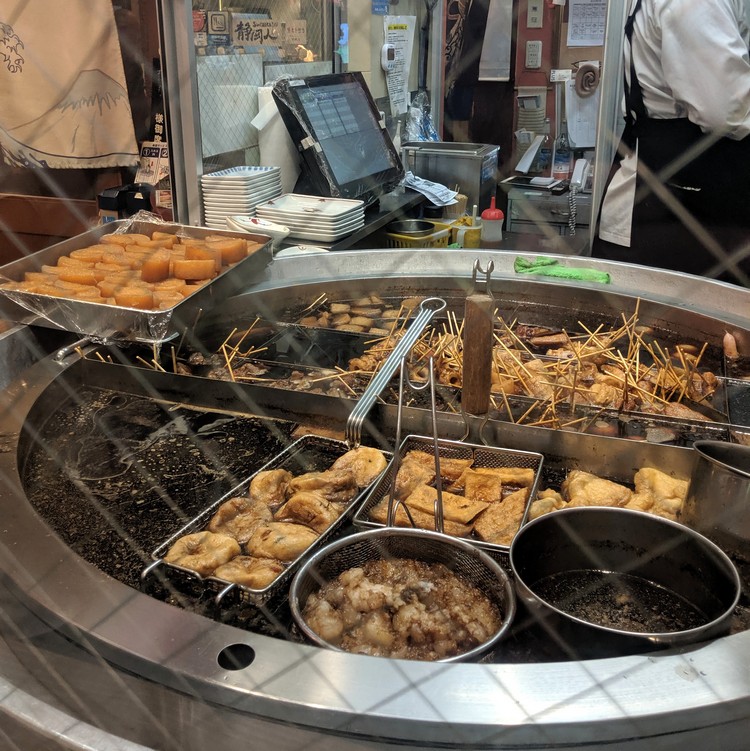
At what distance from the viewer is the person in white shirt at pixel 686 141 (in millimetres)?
3316

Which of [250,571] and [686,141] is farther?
[686,141]

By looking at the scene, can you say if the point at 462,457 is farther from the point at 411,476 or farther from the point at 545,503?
the point at 545,503

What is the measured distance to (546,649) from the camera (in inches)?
43.9

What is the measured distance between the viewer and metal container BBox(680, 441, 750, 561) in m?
1.31

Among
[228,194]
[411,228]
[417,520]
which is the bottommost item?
[417,520]

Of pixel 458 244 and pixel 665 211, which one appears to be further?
pixel 458 244

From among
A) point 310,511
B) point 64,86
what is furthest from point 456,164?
point 310,511

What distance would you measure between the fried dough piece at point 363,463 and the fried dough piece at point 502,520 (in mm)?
263

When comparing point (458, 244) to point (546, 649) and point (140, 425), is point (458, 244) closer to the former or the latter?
point (140, 425)

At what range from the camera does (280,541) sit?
1.36m

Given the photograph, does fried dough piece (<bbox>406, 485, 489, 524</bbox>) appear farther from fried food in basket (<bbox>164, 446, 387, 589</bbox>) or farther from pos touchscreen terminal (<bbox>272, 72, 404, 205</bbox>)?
pos touchscreen terminal (<bbox>272, 72, 404, 205</bbox>)

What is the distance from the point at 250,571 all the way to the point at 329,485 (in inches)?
12.0

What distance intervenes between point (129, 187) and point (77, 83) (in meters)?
0.56

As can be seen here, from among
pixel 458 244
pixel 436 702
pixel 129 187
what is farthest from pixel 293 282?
pixel 436 702
